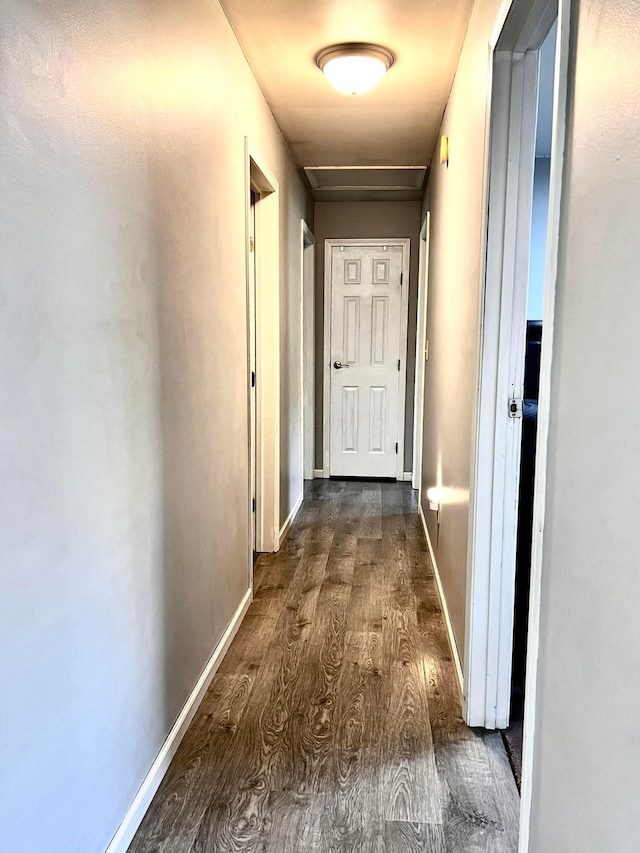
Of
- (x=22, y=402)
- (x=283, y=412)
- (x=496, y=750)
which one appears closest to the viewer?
(x=22, y=402)

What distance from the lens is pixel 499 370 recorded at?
1.85m

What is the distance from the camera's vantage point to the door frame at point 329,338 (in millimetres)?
5199

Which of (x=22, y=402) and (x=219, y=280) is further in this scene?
(x=219, y=280)

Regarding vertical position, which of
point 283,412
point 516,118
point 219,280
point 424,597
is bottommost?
point 424,597

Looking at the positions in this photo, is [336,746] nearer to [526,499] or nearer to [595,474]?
[526,499]

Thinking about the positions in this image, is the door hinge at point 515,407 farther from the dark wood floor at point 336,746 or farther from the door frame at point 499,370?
the dark wood floor at point 336,746

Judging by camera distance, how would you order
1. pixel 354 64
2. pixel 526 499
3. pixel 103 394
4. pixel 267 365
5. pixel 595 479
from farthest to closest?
pixel 267 365 → pixel 354 64 → pixel 526 499 → pixel 103 394 → pixel 595 479

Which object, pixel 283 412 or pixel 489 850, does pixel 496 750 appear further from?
pixel 283 412

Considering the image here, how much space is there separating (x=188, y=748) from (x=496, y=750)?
921 millimetres

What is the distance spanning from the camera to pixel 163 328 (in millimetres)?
1706

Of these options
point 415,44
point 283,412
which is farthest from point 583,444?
point 283,412

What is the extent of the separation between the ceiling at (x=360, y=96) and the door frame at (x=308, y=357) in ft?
3.49

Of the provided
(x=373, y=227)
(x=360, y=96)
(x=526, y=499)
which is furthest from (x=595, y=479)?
(x=373, y=227)

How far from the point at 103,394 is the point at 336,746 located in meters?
1.28
